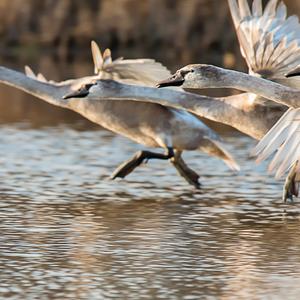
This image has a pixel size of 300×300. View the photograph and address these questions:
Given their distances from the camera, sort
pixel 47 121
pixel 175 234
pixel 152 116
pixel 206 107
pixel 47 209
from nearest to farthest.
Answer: pixel 175 234, pixel 47 209, pixel 206 107, pixel 152 116, pixel 47 121

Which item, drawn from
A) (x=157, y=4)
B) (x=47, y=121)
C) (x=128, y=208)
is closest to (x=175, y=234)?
(x=128, y=208)

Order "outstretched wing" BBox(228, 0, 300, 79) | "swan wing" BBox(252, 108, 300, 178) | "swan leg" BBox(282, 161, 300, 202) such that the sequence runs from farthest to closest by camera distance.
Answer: "outstretched wing" BBox(228, 0, 300, 79) < "swan leg" BBox(282, 161, 300, 202) < "swan wing" BBox(252, 108, 300, 178)

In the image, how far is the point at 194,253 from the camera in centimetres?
887

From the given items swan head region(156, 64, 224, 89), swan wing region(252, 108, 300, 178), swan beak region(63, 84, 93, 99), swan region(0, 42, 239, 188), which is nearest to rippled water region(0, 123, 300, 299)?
swan region(0, 42, 239, 188)

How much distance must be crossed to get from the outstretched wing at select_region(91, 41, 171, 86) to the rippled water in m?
0.84

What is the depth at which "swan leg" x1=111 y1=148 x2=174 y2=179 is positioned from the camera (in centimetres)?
1196

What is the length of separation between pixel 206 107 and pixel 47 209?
1.59 m

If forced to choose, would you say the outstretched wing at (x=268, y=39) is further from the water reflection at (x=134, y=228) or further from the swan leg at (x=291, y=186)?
the water reflection at (x=134, y=228)

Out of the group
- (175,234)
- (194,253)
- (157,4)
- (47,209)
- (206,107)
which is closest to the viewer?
(194,253)

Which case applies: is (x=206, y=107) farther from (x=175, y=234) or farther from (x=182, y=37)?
(x=182, y=37)

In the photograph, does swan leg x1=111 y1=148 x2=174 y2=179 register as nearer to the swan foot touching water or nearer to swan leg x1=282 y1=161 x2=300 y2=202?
the swan foot touching water

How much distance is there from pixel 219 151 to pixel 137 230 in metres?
2.81

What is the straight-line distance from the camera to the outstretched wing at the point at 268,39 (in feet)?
37.8

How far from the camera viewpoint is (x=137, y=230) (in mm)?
9672
